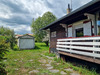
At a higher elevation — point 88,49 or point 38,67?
point 88,49

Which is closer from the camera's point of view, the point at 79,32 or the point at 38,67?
the point at 38,67

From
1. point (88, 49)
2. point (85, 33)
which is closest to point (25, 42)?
point (85, 33)

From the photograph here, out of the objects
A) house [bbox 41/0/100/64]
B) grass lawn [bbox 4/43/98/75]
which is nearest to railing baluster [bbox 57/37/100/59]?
house [bbox 41/0/100/64]

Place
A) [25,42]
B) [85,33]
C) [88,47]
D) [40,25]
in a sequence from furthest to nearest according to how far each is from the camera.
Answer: [40,25] → [25,42] → [85,33] → [88,47]

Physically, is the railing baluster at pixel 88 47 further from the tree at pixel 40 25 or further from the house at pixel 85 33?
the tree at pixel 40 25

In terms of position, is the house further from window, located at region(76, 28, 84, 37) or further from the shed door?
the shed door

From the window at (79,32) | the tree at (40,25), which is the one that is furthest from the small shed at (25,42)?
the window at (79,32)

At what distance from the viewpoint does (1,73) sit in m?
1.96

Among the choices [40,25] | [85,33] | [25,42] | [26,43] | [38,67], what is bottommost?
[38,67]

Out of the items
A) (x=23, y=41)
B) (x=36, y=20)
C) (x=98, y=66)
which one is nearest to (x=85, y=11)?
(x=98, y=66)

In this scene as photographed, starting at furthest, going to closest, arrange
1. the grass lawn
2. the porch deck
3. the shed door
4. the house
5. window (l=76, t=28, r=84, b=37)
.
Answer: the shed door
window (l=76, t=28, r=84, b=37)
the grass lawn
the house
the porch deck

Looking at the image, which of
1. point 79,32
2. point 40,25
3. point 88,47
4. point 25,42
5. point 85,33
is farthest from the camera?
point 40,25

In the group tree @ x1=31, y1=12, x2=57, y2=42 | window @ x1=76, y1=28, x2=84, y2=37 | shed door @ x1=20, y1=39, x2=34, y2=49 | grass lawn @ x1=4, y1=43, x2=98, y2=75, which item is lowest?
grass lawn @ x1=4, y1=43, x2=98, y2=75

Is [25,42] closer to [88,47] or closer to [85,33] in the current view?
[85,33]
